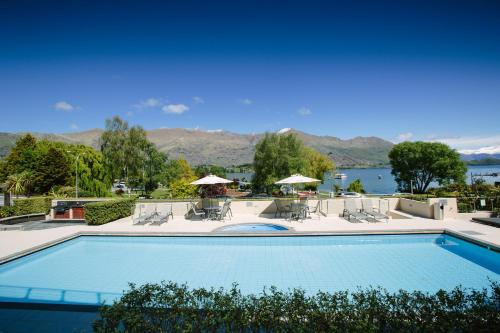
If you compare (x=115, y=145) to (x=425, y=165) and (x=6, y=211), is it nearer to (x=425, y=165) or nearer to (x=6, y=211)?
(x=6, y=211)

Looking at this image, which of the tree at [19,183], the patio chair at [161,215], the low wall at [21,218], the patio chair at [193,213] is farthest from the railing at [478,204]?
the tree at [19,183]

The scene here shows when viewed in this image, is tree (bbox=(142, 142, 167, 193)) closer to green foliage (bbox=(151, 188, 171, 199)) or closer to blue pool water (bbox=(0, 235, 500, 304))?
green foliage (bbox=(151, 188, 171, 199))

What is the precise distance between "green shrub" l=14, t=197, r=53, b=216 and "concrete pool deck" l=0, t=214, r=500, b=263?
12.3ft

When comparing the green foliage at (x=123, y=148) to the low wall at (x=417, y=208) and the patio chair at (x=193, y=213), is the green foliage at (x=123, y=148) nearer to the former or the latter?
the patio chair at (x=193, y=213)

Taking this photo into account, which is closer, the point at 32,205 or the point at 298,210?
the point at 298,210

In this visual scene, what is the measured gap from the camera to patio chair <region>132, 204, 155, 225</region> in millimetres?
13170

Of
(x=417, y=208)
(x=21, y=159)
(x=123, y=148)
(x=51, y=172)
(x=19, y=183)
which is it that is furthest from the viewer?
(x=123, y=148)

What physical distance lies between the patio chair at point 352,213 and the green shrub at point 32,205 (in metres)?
15.4

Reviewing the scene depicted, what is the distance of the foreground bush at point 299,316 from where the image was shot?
327 centimetres

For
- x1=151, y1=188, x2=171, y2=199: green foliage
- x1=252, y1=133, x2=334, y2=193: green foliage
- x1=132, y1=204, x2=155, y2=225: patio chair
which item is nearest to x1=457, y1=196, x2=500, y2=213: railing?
x1=132, y1=204, x2=155, y2=225: patio chair

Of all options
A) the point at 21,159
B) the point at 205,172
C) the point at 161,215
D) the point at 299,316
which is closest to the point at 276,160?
the point at 161,215

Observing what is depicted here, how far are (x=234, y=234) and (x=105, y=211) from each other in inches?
254

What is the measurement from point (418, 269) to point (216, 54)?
68.9ft

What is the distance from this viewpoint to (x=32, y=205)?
15.4 m
